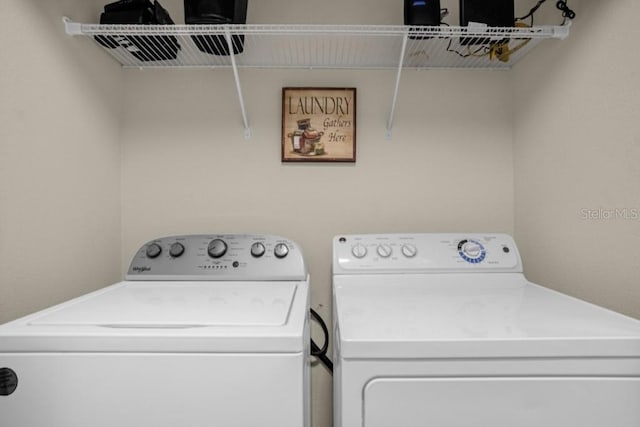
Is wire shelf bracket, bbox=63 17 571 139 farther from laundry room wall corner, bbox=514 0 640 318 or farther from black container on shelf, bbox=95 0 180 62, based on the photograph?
laundry room wall corner, bbox=514 0 640 318

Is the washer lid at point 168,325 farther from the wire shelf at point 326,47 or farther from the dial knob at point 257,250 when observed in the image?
the wire shelf at point 326,47

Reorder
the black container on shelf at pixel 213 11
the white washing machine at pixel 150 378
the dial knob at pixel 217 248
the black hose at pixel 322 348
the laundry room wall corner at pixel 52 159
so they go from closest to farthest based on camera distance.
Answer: the white washing machine at pixel 150 378, the laundry room wall corner at pixel 52 159, the black container on shelf at pixel 213 11, the dial knob at pixel 217 248, the black hose at pixel 322 348

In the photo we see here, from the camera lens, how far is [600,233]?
3.41ft

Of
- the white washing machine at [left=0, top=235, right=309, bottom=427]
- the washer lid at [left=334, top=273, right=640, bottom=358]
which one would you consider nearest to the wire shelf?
the washer lid at [left=334, top=273, right=640, bottom=358]

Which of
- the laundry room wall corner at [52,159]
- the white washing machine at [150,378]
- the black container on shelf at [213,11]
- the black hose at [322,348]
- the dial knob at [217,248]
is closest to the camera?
the white washing machine at [150,378]

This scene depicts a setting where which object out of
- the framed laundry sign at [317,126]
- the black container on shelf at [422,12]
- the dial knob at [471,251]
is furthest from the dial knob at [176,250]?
the black container on shelf at [422,12]

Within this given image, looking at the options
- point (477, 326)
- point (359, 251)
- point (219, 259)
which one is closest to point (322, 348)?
point (359, 251)

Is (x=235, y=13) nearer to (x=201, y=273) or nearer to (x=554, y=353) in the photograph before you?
(x=201, y=273)

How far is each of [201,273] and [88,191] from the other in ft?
1.69

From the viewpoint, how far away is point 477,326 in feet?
2.52

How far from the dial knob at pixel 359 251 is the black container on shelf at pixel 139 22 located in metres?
1.03

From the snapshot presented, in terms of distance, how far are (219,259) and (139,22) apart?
85 cm

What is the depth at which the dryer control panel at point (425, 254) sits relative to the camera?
49.9 inches

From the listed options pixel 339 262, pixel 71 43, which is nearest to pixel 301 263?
pixel 339 262
